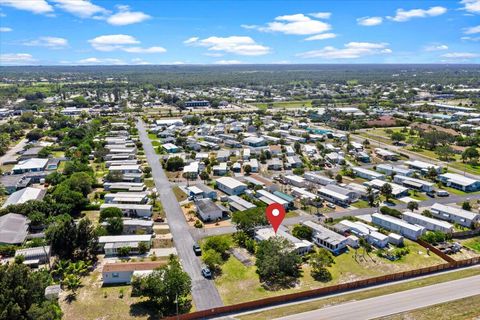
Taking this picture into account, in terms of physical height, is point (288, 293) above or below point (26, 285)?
below

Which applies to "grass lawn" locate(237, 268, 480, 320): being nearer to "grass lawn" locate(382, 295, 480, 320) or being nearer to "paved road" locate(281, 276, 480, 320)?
"paved road" locate(281, 276, 480, 320)

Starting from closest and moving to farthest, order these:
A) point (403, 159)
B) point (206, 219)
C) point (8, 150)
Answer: point (206, 219), point (403, 159), point (8, 150)

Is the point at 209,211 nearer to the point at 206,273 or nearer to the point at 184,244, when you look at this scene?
the point at 184,244

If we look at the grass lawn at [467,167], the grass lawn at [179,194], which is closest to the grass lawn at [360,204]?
the grass lawn at [179,194]

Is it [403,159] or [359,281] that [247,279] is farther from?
[403,159]

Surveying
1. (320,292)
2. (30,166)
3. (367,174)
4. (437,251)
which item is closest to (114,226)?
(320,292)

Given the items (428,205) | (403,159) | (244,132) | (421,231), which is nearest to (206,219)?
(421,231)
